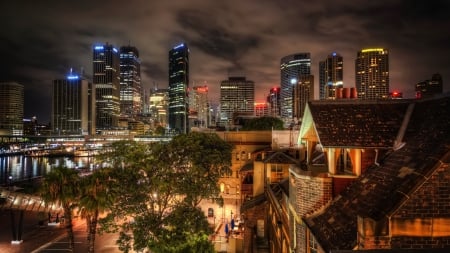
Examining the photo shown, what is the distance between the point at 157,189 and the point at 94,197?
420 cm

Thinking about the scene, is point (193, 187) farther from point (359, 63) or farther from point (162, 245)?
point (359, 63)

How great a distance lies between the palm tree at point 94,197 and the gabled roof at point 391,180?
49.7ft

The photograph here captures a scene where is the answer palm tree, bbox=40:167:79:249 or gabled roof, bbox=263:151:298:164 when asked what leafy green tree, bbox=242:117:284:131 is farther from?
palm tree, bbox=40:167:79:249

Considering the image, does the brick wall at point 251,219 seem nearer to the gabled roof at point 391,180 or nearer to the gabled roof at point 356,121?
the gabled roof at point 356,121

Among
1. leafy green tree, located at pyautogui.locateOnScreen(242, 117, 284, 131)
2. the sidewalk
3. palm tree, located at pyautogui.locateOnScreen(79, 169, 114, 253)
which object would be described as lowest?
the sidewalk

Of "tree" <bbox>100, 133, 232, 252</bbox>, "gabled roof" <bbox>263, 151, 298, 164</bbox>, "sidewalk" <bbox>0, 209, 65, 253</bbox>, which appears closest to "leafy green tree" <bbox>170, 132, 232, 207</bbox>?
"tree" <bbox>100, 133, 232, 252</bbox>

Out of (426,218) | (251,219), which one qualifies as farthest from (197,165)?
(426,218)

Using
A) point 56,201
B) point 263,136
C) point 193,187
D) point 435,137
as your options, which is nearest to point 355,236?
point 435,137

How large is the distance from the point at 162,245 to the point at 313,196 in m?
9.68

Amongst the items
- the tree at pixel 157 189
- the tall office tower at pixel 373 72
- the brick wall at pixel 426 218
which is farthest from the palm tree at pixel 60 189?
the tall office tower at pixel 373 72

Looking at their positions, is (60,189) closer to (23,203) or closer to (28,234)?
(28,234)

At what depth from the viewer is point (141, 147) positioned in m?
22.2

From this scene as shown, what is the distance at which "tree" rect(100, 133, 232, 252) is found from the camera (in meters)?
19.3

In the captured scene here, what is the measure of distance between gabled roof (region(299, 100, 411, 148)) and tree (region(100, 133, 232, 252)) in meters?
11.5
